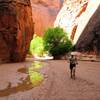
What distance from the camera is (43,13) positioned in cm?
9588

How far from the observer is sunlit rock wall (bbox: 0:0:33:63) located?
141ft

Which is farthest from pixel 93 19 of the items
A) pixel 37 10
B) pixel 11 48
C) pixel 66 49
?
pixel 37 10

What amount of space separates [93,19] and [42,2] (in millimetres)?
44007

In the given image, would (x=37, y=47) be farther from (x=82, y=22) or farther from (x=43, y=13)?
(x=43, y=13)

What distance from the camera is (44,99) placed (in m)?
12.9

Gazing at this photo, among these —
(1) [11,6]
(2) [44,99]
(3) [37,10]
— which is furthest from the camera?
(3) [37,10]

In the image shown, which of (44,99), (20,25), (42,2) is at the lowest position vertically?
(44,99)

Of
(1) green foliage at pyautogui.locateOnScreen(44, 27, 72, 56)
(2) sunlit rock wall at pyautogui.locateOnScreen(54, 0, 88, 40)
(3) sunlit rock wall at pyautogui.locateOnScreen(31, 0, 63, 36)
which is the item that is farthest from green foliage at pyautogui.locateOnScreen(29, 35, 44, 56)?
(3) sunlit rock wall at pyautogui.locateOnScreen(31, 0, 63, 36)

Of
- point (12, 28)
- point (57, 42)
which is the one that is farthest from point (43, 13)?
point (12, 28)

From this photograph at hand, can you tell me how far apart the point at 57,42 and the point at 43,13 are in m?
35.4

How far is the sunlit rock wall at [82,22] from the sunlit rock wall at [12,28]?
15620 millimetres

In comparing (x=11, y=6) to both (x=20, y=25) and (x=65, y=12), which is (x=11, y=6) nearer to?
(x=20, y=25)

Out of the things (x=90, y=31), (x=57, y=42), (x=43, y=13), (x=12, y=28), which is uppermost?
(x=43, y=13)

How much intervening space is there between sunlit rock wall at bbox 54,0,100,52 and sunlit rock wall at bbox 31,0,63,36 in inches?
711
